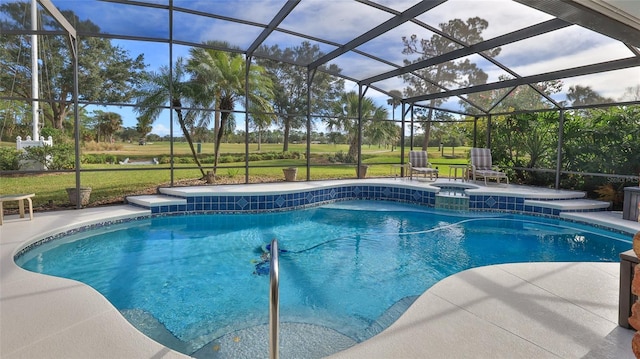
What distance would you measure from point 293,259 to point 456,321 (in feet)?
9.71

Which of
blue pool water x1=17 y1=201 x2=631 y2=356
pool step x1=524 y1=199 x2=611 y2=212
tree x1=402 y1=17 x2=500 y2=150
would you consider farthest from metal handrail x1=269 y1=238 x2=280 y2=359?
pool step x1=524 y1=199 x2=611 y2=212

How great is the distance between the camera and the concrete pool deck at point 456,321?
6.52 feet

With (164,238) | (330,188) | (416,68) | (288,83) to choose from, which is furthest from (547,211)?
(288,83)

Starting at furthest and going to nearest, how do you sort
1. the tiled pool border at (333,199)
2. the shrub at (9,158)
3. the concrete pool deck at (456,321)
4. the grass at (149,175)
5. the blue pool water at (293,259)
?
the grass at (149,175)
the shrub at (9,158)
the tiled pool border at (333,199)
the blue pool water at (293,259)
the concrete pool deck at (456,321)

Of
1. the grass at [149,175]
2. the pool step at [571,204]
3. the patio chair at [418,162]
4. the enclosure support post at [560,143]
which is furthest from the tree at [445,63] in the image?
the pool step at [571,204]

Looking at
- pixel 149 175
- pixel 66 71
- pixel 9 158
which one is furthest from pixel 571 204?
pixel 66 71

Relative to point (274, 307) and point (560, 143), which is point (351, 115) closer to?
point (560, 143)

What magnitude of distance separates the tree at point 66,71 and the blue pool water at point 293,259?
7.69 meters

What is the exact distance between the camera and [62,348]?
2.03m

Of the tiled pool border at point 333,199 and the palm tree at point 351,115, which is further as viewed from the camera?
the palm tree at point 351,115

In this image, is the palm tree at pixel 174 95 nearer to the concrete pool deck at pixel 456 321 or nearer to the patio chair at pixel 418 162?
the patio chair at pixel 418 162

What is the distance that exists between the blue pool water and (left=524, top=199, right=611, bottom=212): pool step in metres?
0.36

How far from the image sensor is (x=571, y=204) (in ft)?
24.8

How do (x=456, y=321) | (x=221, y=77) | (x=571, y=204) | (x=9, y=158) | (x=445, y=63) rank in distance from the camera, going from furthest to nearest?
(x=221, y=77) → (x=9, y=158) → (x=445, y=63) → (x=571, y=204) → (x=456, y=321)
